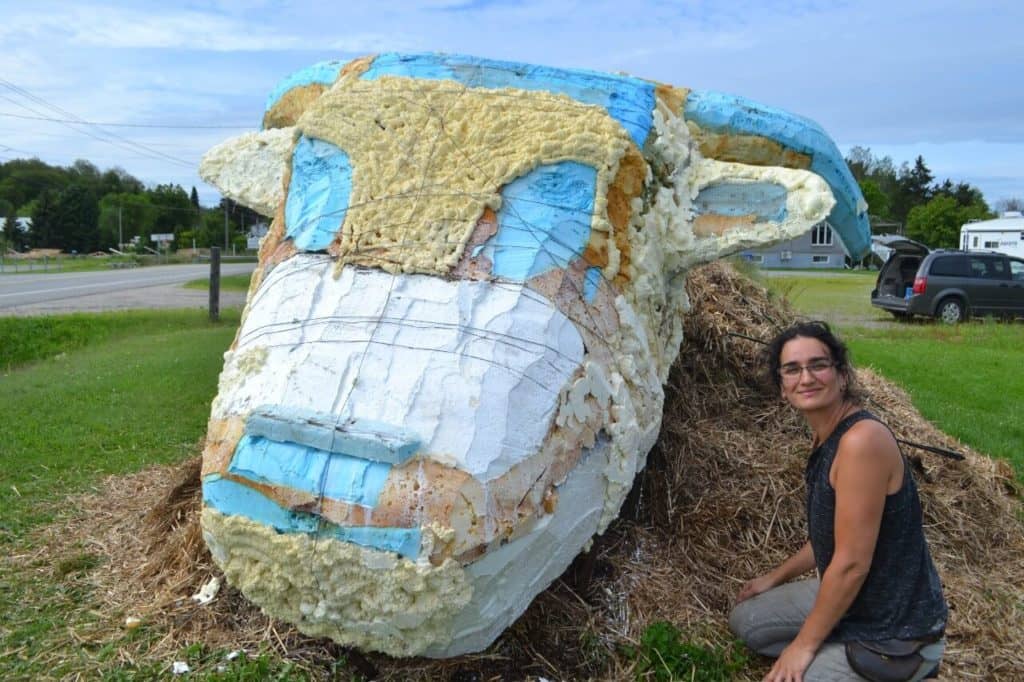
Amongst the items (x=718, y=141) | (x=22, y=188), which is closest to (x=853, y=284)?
(x=718, y=141)

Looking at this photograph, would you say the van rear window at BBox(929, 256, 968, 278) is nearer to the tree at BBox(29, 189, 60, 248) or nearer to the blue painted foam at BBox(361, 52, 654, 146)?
the blue painted foam at BBox(361, 52, 654, 146)

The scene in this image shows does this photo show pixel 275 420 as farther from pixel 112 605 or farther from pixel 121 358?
pixel 121 358

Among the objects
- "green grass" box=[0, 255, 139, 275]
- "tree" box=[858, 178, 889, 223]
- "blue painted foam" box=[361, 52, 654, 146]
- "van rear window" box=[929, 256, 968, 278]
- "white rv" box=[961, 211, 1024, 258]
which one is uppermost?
"tree" box=[858, 178, 889, 223]

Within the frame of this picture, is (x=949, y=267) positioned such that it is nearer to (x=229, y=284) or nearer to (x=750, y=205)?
(x=229, y=284)

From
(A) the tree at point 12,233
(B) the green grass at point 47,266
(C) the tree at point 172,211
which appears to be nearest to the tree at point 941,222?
(B) the green grass at point 47,266

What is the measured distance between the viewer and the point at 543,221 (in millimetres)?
2631

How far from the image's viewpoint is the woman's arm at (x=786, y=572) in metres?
3.22

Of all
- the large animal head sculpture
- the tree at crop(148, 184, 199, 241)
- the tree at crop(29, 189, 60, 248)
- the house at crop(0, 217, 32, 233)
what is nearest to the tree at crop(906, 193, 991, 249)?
the tree at crop(148, 184, 199, 241)

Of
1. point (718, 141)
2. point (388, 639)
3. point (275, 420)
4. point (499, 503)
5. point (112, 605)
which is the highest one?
point (718, 141)

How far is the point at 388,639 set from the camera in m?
2.20

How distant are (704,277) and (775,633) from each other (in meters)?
3.04

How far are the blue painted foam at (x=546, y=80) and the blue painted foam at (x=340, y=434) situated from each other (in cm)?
140

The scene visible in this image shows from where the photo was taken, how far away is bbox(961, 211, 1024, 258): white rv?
3978cm

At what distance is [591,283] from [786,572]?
1.40 m
